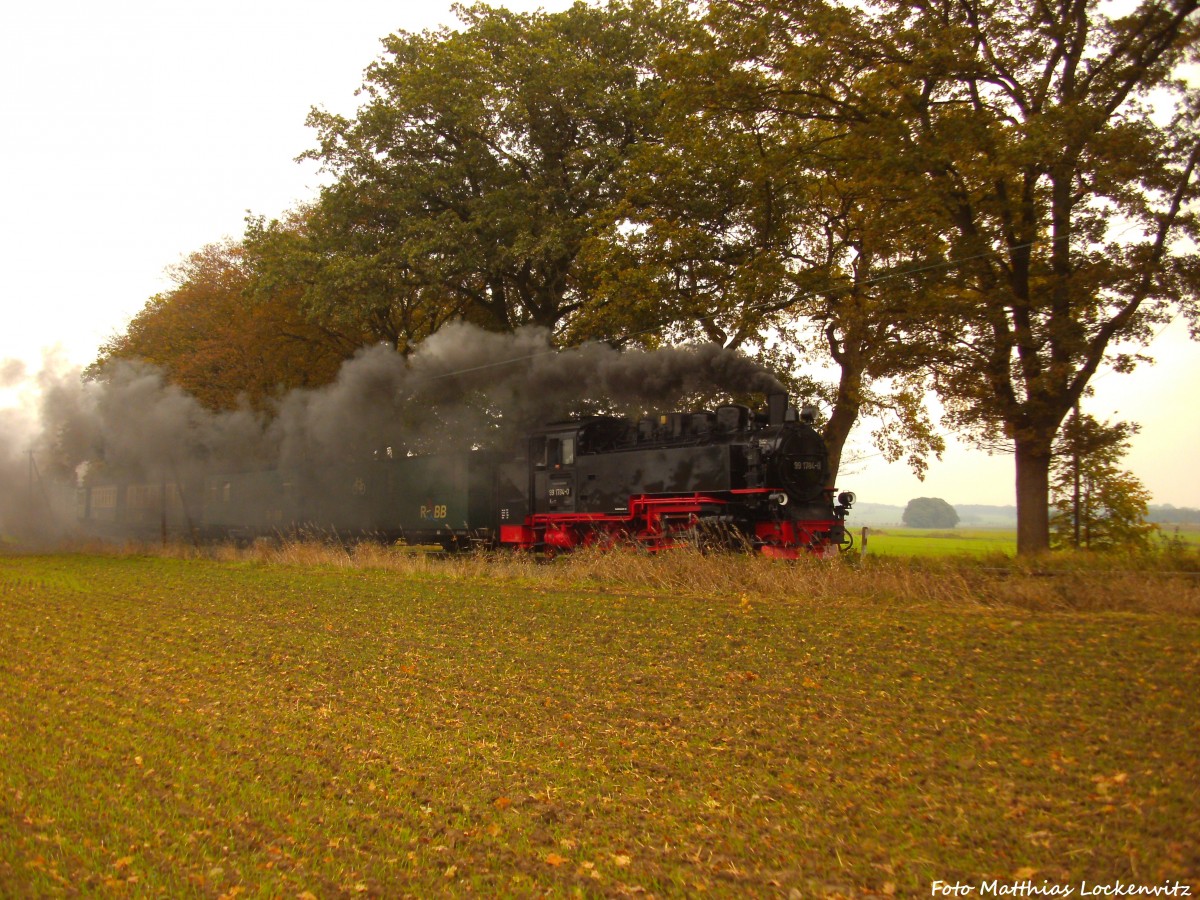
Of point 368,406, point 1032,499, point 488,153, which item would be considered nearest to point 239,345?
point 368,406

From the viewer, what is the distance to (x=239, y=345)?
117ft

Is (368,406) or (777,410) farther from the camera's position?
(368,406)

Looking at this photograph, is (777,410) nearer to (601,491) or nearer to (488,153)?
(601,491)

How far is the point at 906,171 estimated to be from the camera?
728 inches

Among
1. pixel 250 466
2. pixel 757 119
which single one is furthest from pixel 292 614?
pixel 250 466

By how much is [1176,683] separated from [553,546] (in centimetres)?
1690

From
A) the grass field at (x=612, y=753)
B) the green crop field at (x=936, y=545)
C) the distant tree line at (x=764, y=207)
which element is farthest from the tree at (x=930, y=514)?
the grass field at (x=612, y=753)

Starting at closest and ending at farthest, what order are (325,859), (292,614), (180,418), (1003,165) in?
(325,859), (292,614), (1003,165), (180,418)

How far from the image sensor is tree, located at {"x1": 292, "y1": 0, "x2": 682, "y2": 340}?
91.6 feet

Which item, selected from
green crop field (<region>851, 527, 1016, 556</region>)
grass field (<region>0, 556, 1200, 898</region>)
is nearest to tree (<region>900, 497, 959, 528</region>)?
green crop field (<region>851, 527, 1016, 556</region>)

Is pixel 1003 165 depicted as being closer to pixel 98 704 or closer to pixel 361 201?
pixel 98 704

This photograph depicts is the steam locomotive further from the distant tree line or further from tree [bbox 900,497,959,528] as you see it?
tree [bbox 900,497,959,528]

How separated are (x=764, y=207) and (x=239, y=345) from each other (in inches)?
819

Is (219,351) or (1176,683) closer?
(1176,683)
